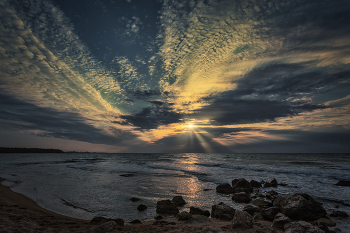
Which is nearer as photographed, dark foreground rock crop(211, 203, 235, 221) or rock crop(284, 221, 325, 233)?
rock crop(284, 221, 325, 233)

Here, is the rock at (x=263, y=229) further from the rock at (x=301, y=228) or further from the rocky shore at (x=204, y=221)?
the rock at (x=301, y=228)

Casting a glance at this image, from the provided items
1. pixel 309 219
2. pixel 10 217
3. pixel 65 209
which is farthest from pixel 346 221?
pixel 10 217

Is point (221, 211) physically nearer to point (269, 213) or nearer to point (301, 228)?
point (269, 213)

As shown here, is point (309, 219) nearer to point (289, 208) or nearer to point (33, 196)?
point (289, 208)

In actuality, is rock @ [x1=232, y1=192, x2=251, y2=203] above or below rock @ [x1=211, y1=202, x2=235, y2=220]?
below

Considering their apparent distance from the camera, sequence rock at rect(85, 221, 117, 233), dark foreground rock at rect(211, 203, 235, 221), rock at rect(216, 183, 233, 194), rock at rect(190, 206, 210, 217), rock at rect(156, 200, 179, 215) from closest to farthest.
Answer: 1. rock at rect(85, 221, 117, 233)
2. dark foreground rock at rect(211, 203, 235, 221)
3. rock at rect(190, 206, 210, 217)
4. rock at rect(156, 200, 179, 215)
5. rock at rect(216, 183, 233, 194)

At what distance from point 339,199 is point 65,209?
16.4 meters

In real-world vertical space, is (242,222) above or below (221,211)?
above

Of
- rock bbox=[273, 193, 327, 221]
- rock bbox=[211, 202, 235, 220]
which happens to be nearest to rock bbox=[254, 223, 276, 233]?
rock bbox=[211, 202, 235, 220]

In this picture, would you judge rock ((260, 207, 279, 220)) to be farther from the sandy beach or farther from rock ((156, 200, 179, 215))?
rock ((156, 200, 179, 215))

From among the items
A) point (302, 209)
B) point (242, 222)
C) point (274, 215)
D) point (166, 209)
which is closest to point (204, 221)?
point (242, 222)

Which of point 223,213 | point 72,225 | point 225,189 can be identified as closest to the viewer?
→ point 72,225

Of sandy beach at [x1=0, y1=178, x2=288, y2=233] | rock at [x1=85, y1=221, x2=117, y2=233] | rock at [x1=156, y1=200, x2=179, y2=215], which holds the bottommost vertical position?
rock at [x1=156, y1=200, x2=179, y2=215]

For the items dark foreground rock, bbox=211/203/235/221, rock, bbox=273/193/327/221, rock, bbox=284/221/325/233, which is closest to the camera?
rock, bbox=284/221/325/233
